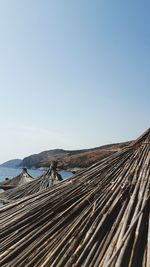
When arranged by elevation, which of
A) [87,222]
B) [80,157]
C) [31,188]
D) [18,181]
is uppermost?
[80,157]

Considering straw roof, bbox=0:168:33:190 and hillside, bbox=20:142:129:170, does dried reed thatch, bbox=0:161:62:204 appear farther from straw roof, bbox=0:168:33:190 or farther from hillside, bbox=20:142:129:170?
straw roof, bbox=0:168:33:190

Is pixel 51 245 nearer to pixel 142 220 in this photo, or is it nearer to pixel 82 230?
pixel 82 230

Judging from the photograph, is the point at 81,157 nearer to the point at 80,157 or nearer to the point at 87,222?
the point at 80,157

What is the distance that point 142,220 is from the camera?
3.33 m

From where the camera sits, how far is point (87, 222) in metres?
3.64

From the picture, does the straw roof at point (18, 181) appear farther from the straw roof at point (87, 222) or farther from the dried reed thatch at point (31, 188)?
the straw roof at point (87, 222)

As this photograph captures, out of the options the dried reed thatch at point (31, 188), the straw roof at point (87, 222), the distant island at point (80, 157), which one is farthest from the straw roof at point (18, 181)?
the straw roof at point (87, 222)

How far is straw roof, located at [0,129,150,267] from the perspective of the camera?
3070 millimetres

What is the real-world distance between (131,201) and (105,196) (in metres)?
0.40

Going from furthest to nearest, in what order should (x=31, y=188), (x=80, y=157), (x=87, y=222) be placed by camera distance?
(x=80, y=157) → (x=31, y=188) → (x=87, y=222)

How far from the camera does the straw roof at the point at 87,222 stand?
10.1 ft

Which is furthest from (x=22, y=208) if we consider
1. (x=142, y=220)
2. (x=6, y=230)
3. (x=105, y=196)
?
(x=142, y=220)

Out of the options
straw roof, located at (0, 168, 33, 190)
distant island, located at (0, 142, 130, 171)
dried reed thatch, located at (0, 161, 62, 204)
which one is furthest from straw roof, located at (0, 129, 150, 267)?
straw roof, located at (0, 168, 33, 190)

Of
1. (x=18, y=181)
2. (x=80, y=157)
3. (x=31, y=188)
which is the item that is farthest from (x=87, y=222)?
(x=80, y=157)
